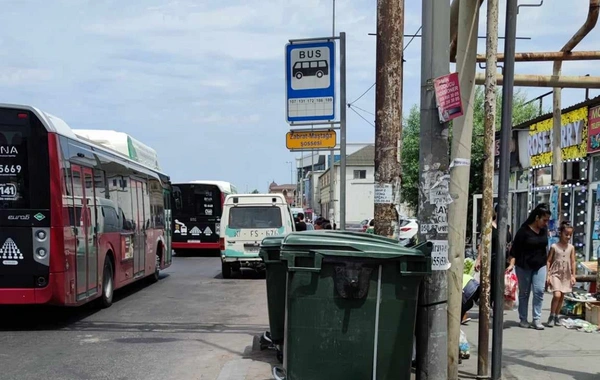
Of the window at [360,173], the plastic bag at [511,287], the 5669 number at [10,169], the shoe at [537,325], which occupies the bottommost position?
the shoe at [537,325]

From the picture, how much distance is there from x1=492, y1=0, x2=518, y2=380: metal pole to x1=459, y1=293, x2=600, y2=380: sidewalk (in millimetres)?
760

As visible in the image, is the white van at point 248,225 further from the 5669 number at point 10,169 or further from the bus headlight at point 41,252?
the 5669 number at point 10,169

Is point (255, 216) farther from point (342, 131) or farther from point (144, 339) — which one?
point (144, 339)

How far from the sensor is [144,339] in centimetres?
790

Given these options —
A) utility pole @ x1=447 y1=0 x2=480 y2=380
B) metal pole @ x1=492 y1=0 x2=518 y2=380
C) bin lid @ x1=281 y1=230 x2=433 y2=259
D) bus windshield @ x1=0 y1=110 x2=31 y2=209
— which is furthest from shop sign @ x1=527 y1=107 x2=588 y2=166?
bus windshield @ x1=0 y1=110 x2=31 y2=209

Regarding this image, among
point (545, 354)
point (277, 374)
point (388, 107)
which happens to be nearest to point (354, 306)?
point (277, 374)

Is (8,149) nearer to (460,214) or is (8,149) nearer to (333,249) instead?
(333,249)

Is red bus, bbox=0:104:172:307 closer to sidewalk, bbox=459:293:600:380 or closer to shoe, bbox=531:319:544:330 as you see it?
sidewalk, bbox=459:293:600:380

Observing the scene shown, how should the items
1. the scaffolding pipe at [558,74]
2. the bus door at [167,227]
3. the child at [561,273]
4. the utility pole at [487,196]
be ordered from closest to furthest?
the utility pole at [487,196]
the scaffolding pipe at [558,74]
the child at [561,273]
the bus door at [167,227]

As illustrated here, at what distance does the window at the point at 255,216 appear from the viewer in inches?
590

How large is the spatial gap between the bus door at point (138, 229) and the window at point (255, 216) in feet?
8.33

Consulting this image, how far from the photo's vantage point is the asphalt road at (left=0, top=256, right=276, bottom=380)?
6328 mm

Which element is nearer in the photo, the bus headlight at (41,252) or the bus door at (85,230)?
the bus headlight at (41,252)

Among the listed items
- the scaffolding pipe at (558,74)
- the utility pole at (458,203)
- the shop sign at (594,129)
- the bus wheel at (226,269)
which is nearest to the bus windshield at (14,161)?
the utility pole at (458,203)
